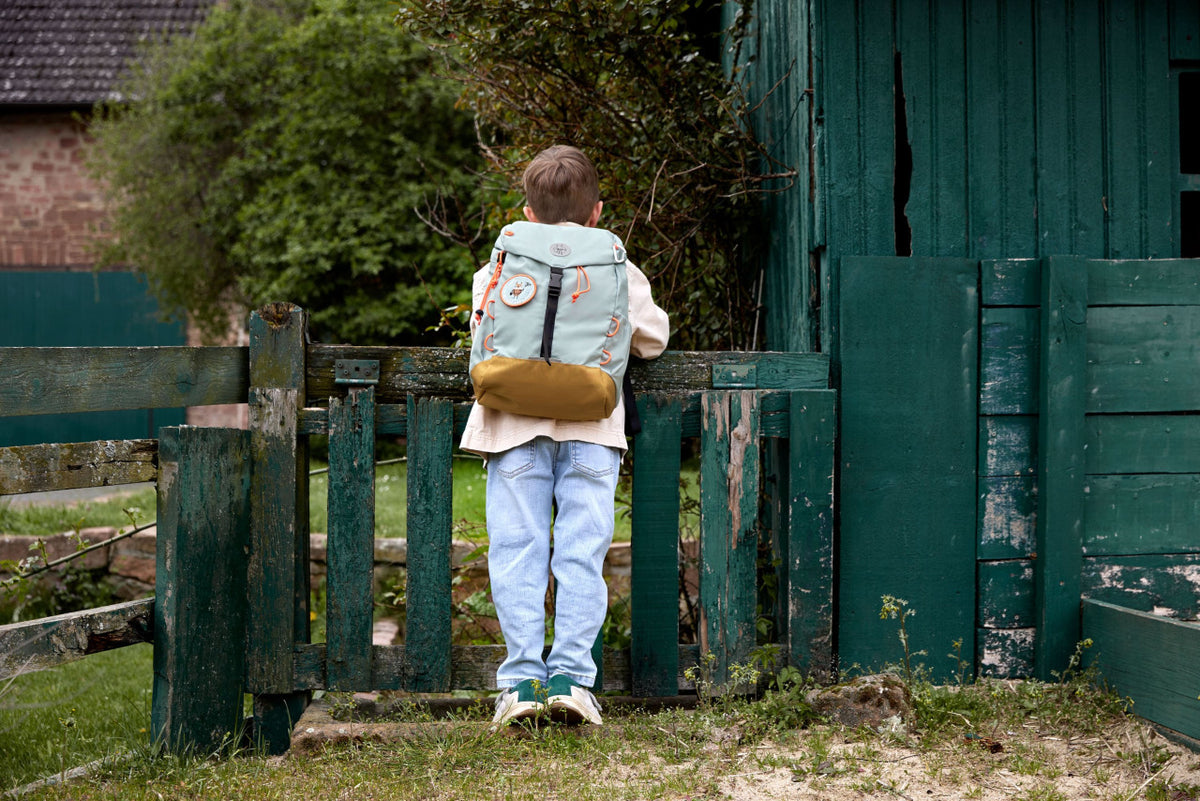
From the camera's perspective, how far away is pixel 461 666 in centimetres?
320

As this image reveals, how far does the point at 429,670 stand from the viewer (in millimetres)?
3156

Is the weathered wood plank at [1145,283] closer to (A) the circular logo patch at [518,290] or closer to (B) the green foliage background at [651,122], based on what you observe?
(B) the green foliage background at [651,122]

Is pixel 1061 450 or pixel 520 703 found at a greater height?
pixel 1061 450

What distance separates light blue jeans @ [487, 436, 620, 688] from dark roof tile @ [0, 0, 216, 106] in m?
12.3

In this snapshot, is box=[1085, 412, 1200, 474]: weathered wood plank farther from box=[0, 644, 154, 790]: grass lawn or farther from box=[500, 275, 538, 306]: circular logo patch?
box=[0, 644, 154, 790]: grass lawn

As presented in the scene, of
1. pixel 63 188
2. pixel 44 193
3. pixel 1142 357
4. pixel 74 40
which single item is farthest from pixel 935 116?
pixel 74 40

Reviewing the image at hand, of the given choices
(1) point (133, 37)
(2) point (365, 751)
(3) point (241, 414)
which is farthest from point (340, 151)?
(2) point (365, 751)

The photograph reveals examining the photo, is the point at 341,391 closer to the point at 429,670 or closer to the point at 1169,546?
the point at 429,670

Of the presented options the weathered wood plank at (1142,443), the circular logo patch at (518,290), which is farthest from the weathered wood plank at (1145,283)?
the circular logo patch at (518,290)

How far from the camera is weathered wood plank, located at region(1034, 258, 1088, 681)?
132 inches

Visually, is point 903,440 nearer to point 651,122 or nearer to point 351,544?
point 651,122

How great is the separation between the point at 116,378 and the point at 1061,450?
2.95 m

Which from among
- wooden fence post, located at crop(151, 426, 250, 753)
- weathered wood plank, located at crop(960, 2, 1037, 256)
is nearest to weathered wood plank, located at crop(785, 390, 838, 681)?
Answer: weathered wood plank, located at crop(960, 2, 1037, 256)

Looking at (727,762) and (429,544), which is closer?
(727,762)
